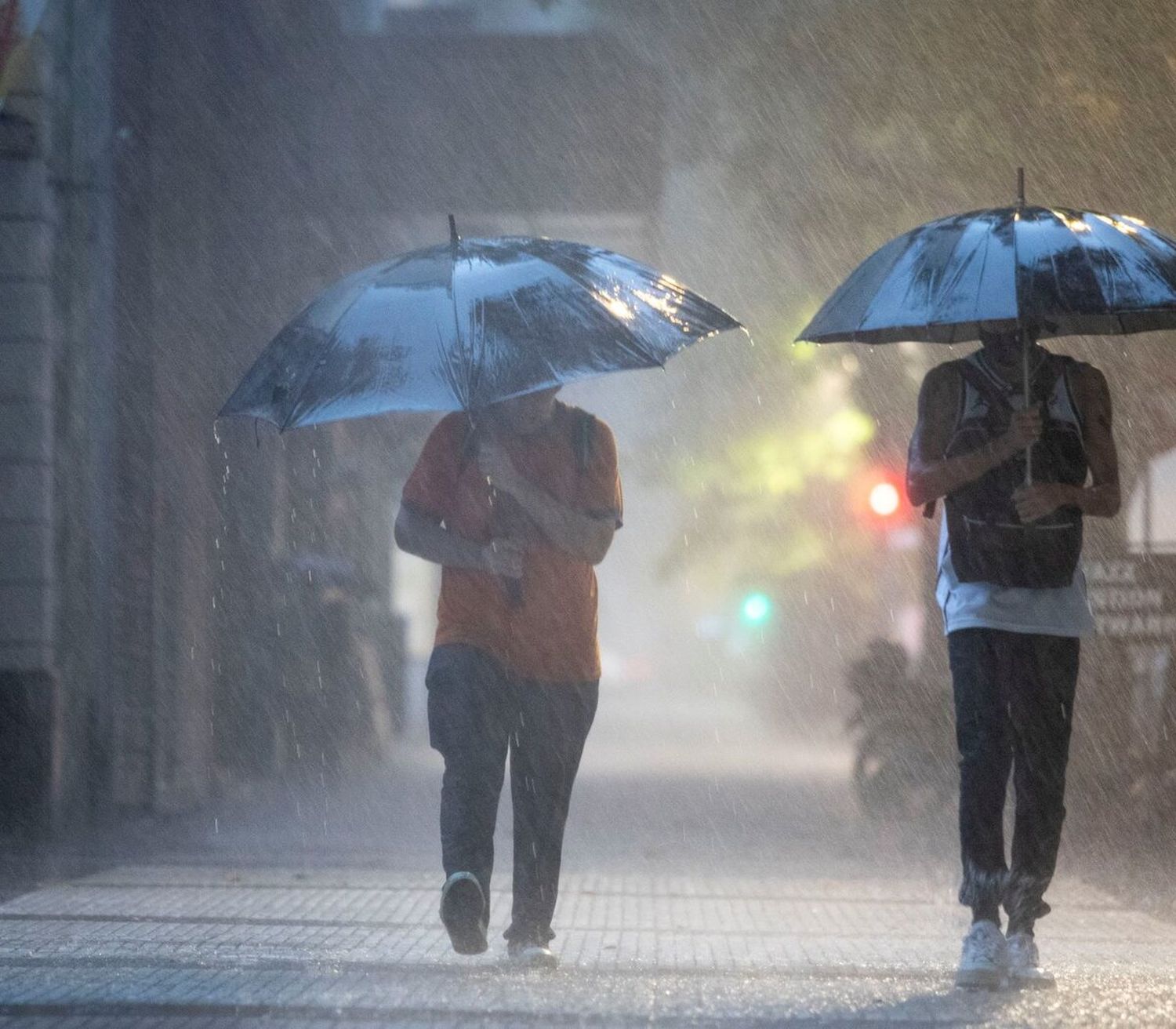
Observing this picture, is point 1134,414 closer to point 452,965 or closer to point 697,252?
point 452,965

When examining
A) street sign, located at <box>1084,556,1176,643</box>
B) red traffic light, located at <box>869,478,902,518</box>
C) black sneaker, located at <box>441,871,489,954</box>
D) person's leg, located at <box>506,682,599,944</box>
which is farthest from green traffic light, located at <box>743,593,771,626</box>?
black sneaker, located at <box>441,871,489,954</box>

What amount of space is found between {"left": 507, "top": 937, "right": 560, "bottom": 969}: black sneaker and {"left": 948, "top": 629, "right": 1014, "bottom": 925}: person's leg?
1.09 metres

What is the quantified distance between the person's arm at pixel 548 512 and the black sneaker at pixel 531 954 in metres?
1.03

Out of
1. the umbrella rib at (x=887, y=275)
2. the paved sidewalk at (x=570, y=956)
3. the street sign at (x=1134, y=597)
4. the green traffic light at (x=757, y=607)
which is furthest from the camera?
the green traffic light at (x=757, y=607)

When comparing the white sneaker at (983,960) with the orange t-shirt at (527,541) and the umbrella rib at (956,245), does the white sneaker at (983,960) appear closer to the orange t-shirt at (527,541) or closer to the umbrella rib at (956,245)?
the orange t-shirt at (527,541)

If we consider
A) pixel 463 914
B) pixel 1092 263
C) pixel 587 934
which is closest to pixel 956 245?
pixel 1092 263

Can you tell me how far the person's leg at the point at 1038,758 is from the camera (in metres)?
5.36

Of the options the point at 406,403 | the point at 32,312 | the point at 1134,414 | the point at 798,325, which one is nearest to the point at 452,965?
the point at 406,403

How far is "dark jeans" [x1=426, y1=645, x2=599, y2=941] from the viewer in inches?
215

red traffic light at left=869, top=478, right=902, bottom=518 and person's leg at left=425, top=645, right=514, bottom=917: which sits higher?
red traffic light at left=869, top=478, right=902, bottom=518

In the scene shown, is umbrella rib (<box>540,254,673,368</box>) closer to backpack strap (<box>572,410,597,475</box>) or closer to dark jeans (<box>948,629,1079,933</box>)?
backpack strap (<box>572,410,597,475</box>)

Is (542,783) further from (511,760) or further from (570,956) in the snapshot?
(570,956)

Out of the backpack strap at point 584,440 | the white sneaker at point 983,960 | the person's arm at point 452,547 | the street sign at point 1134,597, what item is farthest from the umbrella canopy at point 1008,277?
the street sign at point 1134,597

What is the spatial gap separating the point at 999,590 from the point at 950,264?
837 millimetres
